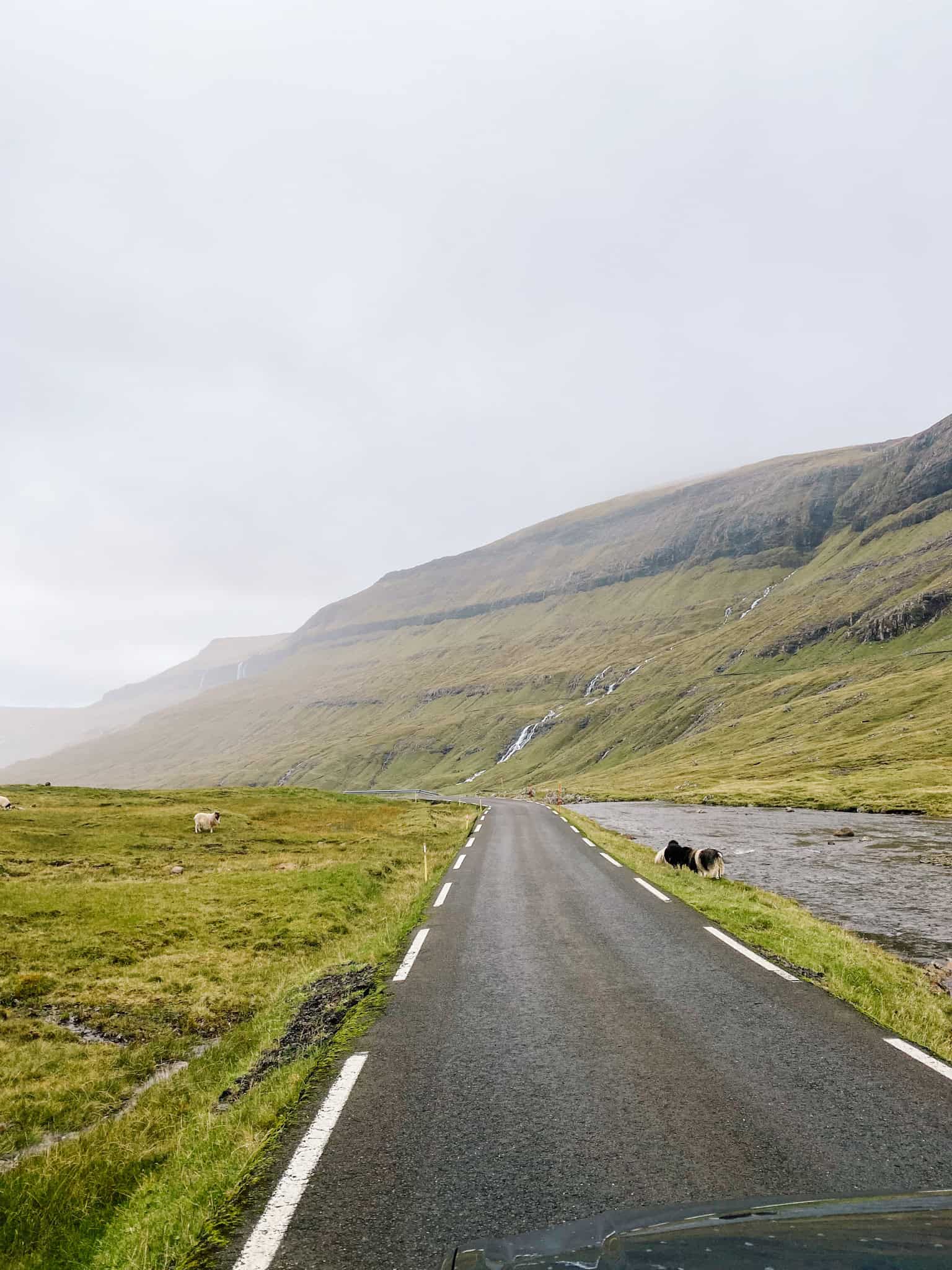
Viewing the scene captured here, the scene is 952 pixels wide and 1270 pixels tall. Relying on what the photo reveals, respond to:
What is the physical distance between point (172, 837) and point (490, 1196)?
3531 cm

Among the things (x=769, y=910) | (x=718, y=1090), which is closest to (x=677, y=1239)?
(x=718, y=1090)

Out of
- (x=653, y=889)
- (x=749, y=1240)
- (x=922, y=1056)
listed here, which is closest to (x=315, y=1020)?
(x=749, y=1240)

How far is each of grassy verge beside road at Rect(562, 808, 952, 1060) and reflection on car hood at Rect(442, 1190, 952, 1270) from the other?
506cm

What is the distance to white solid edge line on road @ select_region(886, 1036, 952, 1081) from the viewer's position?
23.9 feet

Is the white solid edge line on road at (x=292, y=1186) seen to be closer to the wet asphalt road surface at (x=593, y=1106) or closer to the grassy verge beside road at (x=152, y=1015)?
the wet asphalt road surface at (x=593, y=1106)

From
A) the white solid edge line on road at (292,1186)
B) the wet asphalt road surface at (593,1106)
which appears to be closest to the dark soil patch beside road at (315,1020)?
the wet asphalt road surface at (593,1106)

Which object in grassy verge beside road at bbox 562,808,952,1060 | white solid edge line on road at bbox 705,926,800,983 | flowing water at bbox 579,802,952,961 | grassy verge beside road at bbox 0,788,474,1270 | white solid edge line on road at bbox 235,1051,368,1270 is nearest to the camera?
white solid edge line on road at bbox 235,1051,368,1270

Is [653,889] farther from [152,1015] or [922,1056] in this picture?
[152,1015]

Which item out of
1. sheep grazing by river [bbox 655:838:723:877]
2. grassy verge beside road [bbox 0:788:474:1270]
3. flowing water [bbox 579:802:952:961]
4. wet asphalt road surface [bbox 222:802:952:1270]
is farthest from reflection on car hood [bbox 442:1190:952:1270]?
sheep grazing by river [bbox 655:838:723:877]

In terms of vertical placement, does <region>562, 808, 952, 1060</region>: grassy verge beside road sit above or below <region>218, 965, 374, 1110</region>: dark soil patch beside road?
below

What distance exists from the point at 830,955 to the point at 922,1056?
15.5 feet

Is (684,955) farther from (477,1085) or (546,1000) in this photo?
(477,1085)

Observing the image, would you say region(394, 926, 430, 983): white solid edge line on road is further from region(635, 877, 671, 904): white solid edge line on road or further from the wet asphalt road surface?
region(635, 877, 671, 904): white solid edge line on road

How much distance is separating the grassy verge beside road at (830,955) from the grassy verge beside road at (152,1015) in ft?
25.3
